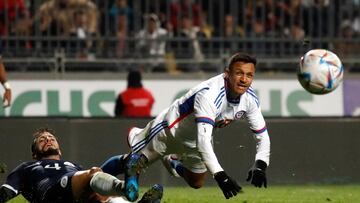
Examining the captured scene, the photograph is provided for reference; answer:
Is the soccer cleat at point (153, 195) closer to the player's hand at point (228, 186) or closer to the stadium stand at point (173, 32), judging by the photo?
the player's hand at point (228, 186)

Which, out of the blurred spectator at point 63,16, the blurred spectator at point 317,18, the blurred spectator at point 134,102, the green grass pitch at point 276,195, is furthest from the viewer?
the blurred spectator at point 317,18

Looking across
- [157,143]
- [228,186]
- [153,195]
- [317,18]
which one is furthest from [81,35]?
[228,186]

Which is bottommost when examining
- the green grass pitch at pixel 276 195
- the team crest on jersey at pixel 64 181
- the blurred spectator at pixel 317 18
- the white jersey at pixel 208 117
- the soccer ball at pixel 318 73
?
the green grass pitch at pixel 276 195

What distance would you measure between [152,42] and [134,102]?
4.37 ft

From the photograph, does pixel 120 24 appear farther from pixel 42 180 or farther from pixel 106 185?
pixel 106 185

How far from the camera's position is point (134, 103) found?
18688 millimetres

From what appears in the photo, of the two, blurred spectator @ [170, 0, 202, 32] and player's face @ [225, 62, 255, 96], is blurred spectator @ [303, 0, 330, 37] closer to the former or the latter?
blurred spectator @ [170, 0, 202, 32]

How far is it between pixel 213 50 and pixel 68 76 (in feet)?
8.38

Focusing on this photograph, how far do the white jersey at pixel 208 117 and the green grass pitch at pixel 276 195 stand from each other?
1683 mm

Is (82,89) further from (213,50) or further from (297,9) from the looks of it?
(297,9)

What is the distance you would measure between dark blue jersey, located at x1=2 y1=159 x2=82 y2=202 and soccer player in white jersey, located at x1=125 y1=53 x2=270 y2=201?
23.6 inches

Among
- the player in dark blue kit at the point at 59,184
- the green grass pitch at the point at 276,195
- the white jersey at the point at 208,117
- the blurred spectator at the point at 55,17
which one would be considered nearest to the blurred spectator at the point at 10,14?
the blurred spectator at the point at 55,17

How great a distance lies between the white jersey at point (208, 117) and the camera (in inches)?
412

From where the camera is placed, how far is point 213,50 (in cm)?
1958
